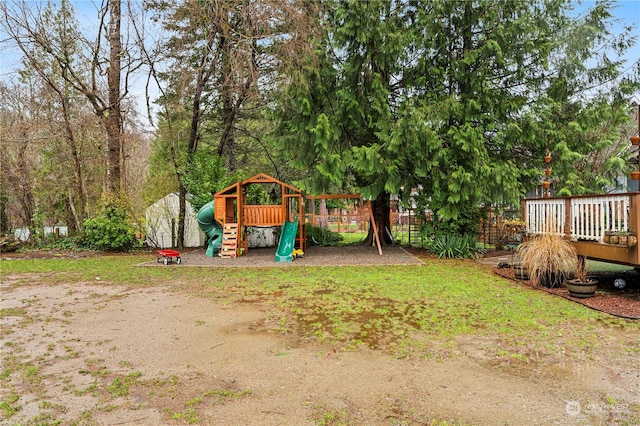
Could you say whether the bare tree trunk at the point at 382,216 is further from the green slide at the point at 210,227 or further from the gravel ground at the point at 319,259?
the green slide at the point at 210,227

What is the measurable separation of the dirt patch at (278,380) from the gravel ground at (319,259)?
206 inches

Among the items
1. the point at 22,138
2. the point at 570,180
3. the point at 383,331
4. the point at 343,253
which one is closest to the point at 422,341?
the point at 383,331

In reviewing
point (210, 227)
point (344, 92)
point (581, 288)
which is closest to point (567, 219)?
point (581, 288)

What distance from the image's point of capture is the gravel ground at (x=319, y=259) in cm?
993

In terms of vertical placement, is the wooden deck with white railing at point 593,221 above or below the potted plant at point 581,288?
above

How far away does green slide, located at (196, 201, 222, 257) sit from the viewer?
11658 mm

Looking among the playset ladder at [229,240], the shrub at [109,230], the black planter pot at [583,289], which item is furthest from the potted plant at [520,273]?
the shrub at [109,230]

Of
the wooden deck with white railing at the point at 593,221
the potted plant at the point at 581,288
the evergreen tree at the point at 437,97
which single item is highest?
the evergreen tree at the point at 437,97

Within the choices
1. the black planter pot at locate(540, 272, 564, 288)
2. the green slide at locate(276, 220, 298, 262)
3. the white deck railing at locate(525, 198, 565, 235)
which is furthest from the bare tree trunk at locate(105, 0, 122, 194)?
the black planter pot at locate(540, 272, 564, 288)

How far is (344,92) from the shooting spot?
10.5 m

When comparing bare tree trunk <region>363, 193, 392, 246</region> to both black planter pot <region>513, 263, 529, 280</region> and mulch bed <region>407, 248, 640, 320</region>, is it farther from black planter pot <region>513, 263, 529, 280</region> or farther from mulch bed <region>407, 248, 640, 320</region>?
black planter pot <region>513, 263, 529, 280</region>

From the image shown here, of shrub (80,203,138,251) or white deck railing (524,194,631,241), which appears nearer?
white deck railing (524,194,631,241)

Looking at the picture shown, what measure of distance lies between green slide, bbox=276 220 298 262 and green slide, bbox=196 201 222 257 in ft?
6.74

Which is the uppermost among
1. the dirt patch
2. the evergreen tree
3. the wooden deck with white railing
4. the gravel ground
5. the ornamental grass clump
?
the evergreen tree
